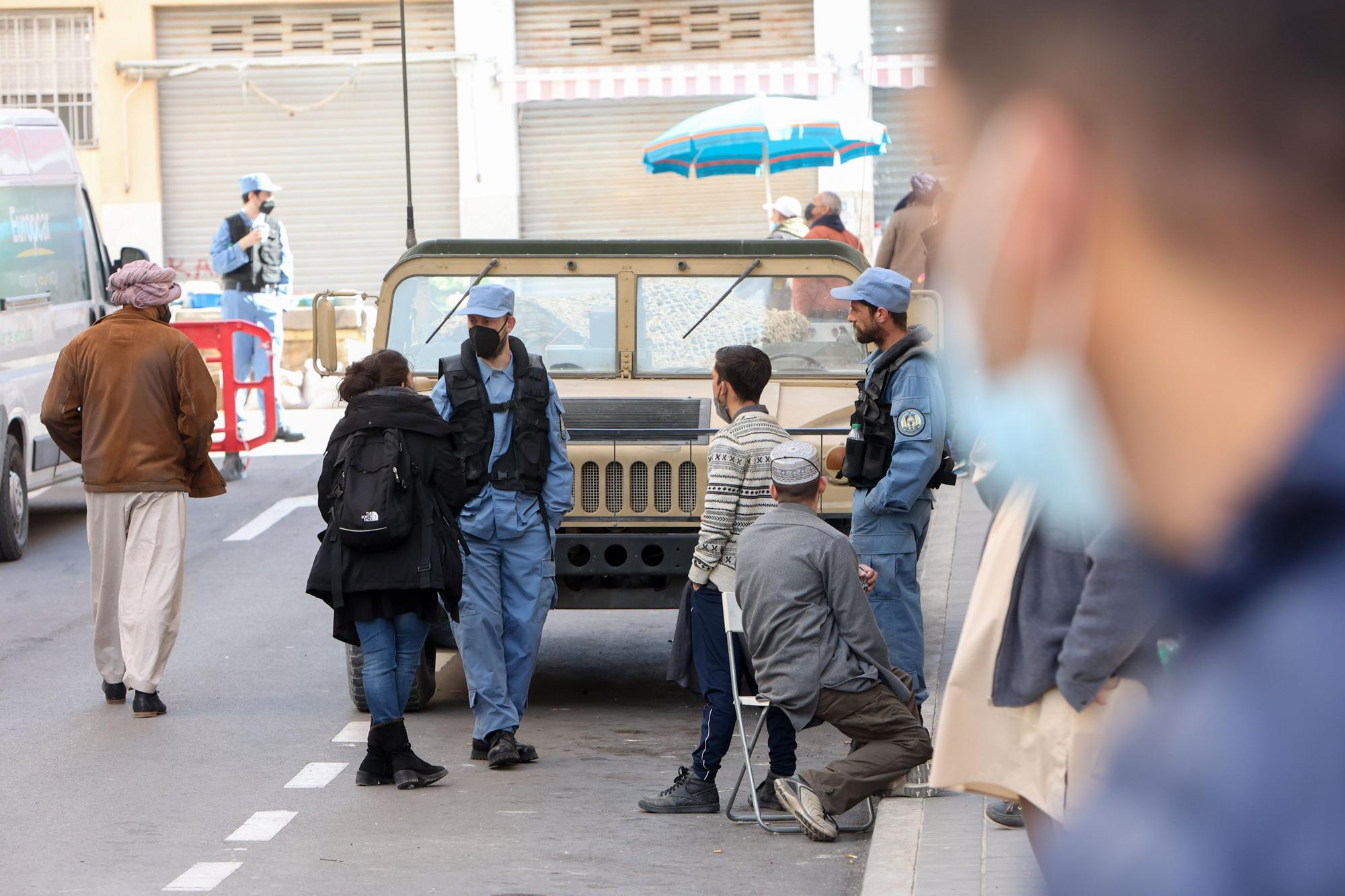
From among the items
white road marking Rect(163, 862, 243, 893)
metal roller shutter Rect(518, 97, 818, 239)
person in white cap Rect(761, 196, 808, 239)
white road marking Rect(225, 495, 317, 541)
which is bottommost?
white road marking Rect(163, 862, 243, 893)

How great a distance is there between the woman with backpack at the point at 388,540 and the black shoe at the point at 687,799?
0.93 meters

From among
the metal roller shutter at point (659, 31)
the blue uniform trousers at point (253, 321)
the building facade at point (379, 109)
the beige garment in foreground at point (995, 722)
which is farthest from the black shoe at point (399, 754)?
the metal roller shutter at point (659, 31)

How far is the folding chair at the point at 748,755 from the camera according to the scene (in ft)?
19.2

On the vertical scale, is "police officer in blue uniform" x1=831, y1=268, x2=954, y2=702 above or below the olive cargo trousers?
above

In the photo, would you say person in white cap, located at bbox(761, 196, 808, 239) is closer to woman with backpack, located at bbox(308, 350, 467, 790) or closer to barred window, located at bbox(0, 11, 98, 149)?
woman with backpack, located at bbox(308, 350, 467, 790)

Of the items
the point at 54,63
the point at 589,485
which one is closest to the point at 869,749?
the point at 589,485

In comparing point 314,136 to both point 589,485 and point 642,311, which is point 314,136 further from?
point 589,485

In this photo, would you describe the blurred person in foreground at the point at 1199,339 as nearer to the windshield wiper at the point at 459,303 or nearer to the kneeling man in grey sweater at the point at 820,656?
the kneeling man in grey sweater at the point at 820,656

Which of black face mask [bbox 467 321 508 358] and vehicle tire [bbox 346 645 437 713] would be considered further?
vehicle tire [bbox 346 645 437 713]

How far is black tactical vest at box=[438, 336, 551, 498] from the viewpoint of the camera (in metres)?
6.72

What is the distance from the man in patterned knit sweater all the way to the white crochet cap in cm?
35

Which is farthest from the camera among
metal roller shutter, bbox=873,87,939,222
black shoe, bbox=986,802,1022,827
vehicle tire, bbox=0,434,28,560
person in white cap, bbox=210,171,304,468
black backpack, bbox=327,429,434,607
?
person in white cap, bbox=210,171,304,468

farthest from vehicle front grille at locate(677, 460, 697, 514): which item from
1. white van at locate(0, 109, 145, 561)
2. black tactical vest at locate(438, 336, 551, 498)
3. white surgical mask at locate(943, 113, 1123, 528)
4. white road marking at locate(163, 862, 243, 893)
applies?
white surgical mask at locate(943, 113, 1123, 528)

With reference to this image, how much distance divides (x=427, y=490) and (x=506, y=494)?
0.42 metres
